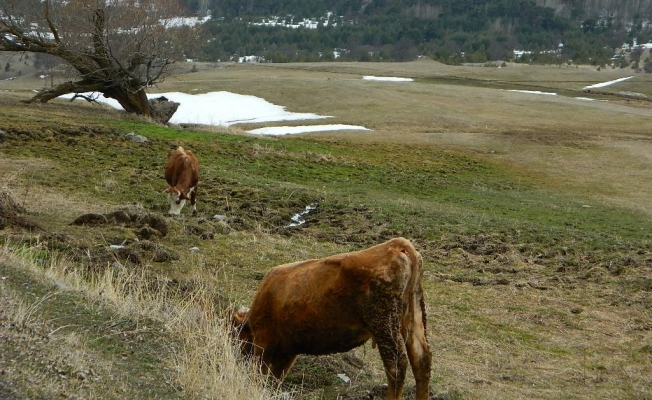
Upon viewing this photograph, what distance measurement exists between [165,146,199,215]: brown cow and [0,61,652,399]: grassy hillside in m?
0.40

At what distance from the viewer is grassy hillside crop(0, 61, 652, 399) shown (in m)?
6.27

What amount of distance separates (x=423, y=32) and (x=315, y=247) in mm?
139677

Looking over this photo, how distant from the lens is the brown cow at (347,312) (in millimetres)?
6547

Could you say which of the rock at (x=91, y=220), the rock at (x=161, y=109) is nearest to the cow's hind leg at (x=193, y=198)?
the rock at (x=91, y=220)

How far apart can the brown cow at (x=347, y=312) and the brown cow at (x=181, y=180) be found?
9549mm

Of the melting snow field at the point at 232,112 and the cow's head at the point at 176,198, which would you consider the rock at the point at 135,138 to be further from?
the melting snow field at the point at 232,112

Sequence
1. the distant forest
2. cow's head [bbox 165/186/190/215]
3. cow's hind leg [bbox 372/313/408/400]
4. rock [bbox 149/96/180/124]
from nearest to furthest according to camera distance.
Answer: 1. cow's hind leg [bbox 372/313/408/400]
2. cow's head [bbox 165/186/190/215]
3. rock [bbox 149/96/180/124]
4. the distant forest

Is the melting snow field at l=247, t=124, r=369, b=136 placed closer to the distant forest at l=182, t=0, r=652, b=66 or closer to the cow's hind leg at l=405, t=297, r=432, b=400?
the cow's hind leg at l=405, t=297, r=432, b=400

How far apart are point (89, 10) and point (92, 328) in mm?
28076

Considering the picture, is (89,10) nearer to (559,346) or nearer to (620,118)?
(559,346)

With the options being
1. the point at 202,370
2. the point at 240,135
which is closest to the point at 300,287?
the point at 202,370

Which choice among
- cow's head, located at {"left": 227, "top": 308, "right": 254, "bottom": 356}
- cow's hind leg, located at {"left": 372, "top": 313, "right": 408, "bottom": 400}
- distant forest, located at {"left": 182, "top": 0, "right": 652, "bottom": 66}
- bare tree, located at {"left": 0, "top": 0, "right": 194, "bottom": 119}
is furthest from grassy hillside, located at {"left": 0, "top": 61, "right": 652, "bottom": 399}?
distant forest, located at {"left": 182, "top": 0, "right": 652, "bottom": 66}

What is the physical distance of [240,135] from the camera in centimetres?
3020

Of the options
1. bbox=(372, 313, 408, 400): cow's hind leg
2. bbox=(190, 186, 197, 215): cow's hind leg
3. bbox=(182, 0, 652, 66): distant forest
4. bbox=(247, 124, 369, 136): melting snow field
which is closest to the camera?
bbox=(372, 313, 408, 400): cow's hind leg
